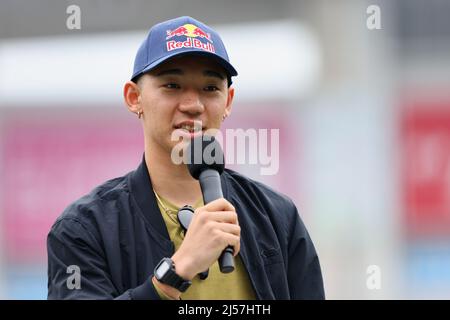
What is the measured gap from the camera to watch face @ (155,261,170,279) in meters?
1.42

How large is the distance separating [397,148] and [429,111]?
350 mm

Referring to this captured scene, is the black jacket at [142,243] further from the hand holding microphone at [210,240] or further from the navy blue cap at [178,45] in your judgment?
the navy blue cap at [178,45]

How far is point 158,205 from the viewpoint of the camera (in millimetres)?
1648

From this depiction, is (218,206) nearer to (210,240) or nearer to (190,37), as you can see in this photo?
(210,240)

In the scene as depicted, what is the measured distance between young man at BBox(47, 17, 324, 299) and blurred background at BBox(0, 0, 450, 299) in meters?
3.57

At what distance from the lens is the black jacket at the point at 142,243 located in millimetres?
1543

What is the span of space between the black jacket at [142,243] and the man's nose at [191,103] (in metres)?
0.18

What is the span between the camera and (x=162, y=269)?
1.42 metres

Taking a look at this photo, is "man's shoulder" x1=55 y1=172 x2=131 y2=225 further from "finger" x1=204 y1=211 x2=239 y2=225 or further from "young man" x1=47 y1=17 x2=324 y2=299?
"finger" x1=204 y1=211 x2=239 y2=225

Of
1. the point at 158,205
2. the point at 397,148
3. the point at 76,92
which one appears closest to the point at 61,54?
the point at 76,92

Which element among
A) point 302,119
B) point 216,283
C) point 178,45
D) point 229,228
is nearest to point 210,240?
point 229,228

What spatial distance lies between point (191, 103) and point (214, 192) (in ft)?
0.68

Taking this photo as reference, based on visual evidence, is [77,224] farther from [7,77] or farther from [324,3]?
[324,3]
